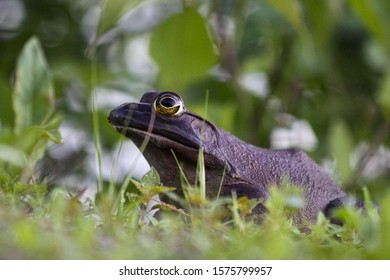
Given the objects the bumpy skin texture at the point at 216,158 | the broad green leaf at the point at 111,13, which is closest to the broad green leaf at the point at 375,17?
the bumpy skin texture at the point at 216,158

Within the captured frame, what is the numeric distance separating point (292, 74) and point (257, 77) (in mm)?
392

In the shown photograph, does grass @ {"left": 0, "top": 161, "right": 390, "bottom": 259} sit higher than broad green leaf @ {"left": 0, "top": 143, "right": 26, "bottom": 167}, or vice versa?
grass @ {"left": 0, "top": 161, "right": 390, "bottom": 259}

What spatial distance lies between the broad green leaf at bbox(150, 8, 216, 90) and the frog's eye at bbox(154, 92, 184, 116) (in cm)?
94

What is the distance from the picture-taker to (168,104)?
11.2 feet

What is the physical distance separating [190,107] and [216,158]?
122 cm

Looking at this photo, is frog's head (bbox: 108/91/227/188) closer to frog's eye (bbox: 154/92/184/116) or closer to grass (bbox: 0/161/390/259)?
frog's eye (bbox: 154/92/184/116)

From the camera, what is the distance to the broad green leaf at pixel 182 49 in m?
4.32

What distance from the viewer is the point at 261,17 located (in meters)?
5.46

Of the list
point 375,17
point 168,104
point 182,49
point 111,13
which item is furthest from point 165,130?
point 375,17

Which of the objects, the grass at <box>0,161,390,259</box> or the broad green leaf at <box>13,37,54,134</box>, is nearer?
the grass at <box>0,161,390,259</box>

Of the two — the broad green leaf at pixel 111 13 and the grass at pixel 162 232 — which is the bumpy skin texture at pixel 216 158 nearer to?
the broad green leaf at pixel 111 13

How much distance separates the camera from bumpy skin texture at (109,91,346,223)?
11.1ft

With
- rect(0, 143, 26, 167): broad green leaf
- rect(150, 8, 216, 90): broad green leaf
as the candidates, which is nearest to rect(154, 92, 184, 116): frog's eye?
rect(0, 143, 26, 167): broad green leaf

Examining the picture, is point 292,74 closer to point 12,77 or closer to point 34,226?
point 12,77
